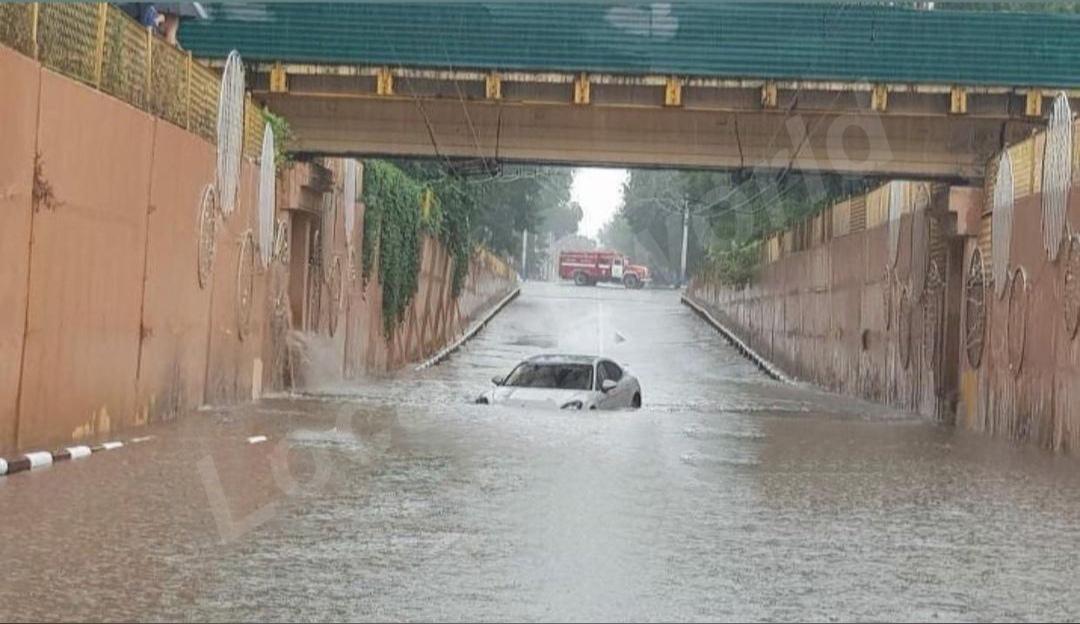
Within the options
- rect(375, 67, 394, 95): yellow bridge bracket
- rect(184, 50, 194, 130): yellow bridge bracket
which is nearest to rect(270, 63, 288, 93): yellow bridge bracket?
rect(375, 67, 394, 95): yellow bridge bracket

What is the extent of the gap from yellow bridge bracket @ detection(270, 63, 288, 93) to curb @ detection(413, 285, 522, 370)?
13.8 metres

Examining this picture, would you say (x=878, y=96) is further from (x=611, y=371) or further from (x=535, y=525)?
(x=535, y=525)

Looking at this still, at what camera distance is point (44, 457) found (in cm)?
1302

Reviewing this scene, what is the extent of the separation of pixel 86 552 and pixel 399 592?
2195mm

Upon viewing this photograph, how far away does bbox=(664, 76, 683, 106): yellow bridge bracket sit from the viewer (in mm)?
27719

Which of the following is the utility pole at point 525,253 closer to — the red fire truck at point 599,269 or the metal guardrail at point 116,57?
the red fire truck at point 599,269

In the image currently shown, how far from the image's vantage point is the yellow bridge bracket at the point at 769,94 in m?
27.7

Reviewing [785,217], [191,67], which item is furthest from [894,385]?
[785,217]

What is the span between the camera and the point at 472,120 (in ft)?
95.7

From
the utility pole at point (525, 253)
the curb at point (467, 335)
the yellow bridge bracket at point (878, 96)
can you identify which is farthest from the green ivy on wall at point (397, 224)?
the utility pole at point (525, 253)

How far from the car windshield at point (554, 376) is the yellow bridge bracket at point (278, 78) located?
28.9 ft

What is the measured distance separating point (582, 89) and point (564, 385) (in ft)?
25.5

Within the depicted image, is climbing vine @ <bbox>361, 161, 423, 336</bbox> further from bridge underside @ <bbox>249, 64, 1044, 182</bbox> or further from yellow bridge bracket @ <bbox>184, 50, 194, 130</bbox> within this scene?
yellow bridge bracket @ <bbox>184, 50, 194, 130</bbox>

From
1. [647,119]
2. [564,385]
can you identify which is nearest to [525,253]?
[647,119]
